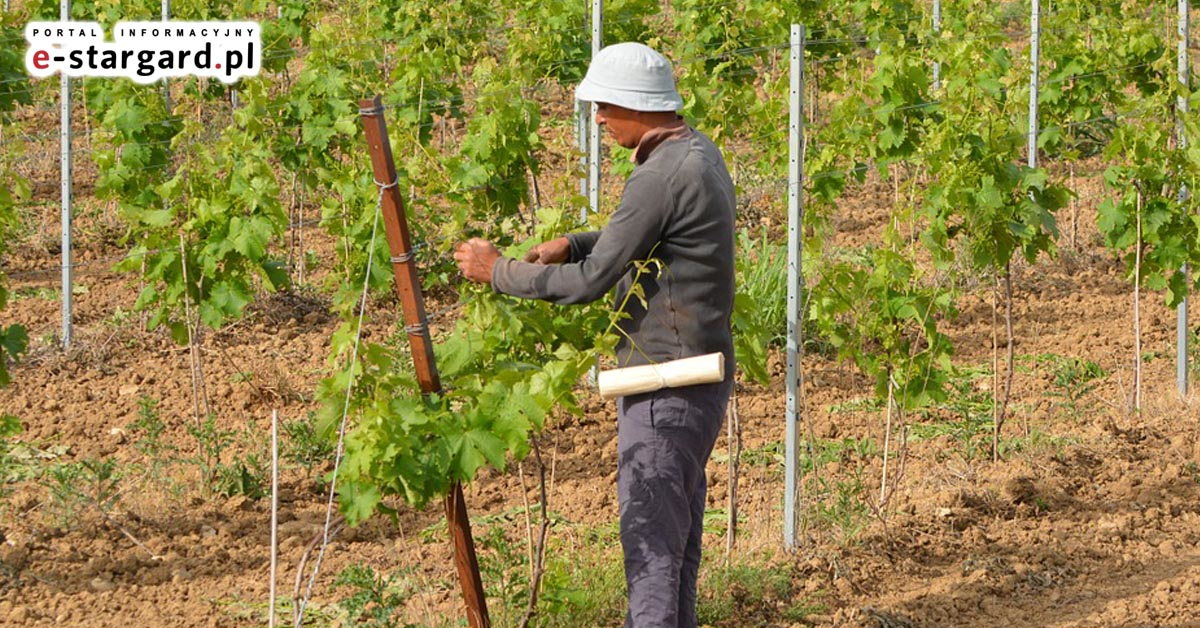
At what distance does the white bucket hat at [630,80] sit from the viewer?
4.02 meters

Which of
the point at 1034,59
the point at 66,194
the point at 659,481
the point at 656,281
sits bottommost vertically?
the point at 659,481

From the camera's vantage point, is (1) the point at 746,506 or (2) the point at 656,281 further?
(1) the point at 746,506

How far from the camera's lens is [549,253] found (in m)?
4.29

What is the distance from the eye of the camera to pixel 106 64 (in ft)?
27.5

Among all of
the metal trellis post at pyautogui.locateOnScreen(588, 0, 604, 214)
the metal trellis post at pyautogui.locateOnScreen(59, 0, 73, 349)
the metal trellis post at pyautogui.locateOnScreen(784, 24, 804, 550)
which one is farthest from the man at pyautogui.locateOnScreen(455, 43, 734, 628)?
the metal trellis post at pyautogui.locateOnScreen(59, 0, 73, 349)

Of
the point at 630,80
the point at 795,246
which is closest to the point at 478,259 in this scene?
the point at 630,80

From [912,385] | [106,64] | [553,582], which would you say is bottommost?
[553,582]

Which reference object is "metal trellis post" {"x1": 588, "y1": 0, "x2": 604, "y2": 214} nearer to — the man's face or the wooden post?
the man's face

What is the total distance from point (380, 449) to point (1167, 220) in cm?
458

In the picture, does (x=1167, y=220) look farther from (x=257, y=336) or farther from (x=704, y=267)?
(x=257, y=336)

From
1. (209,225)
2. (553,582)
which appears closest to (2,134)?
(209,225)

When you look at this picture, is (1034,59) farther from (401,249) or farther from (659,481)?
(401,249)

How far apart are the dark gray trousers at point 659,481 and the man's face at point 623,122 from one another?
646 mm

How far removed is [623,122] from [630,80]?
133 millimetres
